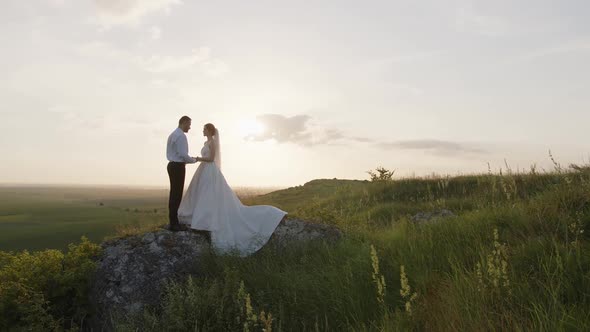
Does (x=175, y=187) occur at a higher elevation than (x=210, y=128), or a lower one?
lower

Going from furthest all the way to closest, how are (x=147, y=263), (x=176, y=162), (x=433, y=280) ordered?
(x=176, y=162)
(x=147, y=263)
(x=433, y=280)

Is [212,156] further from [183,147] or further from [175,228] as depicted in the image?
[175,228]

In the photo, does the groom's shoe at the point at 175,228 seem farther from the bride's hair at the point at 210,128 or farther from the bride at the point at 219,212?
the bride's hair at the point at 210,128

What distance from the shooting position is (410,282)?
5211 mm

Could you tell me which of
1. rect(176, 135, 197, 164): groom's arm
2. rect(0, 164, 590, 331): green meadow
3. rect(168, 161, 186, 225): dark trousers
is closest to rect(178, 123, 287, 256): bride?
rect(168, 161, 186, 225): dark trousers

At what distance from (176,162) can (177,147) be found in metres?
0.38

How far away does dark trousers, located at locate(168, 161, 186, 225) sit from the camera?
9727 mm

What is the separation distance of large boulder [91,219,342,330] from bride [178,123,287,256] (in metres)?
0.29

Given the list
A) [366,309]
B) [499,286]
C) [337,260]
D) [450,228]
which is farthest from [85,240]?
[499,286]

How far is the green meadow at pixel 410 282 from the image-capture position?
3.88 metres

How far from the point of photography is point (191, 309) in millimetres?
5555

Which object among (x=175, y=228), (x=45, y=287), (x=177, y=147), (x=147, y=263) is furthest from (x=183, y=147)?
(x=45, y=287)

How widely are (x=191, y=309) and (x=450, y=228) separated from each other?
4.13m

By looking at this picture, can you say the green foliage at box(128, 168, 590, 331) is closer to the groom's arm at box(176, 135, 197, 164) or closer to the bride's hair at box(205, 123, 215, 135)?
the groom's arm at box(176, 135, 197, 164)
